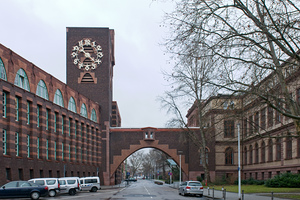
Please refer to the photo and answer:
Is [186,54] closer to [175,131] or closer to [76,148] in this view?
[76,148]

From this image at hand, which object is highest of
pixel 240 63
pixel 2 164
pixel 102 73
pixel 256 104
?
pixel 102 73

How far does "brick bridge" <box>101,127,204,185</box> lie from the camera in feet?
237

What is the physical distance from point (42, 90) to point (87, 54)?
84.4ft

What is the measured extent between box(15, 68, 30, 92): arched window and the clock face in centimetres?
2967

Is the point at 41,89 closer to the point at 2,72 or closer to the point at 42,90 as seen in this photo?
the point at 42,90

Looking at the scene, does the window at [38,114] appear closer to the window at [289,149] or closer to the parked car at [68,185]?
the parked car at [68,185]

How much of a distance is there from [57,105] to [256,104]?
36.6 m

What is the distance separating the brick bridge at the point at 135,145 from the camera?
72.2m

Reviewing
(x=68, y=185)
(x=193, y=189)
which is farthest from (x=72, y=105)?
(x=193, y=189)

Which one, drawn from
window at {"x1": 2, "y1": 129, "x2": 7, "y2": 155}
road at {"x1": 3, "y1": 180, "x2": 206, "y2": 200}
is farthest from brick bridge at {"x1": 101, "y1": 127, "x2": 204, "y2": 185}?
window at {"x1": 2, "y1": 129, "x2": 7, "y2": 155}

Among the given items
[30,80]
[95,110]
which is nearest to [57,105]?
[30,80]

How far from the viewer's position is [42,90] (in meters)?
49.2

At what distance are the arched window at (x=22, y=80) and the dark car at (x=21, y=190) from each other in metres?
14.2

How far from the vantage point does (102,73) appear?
245 feet
